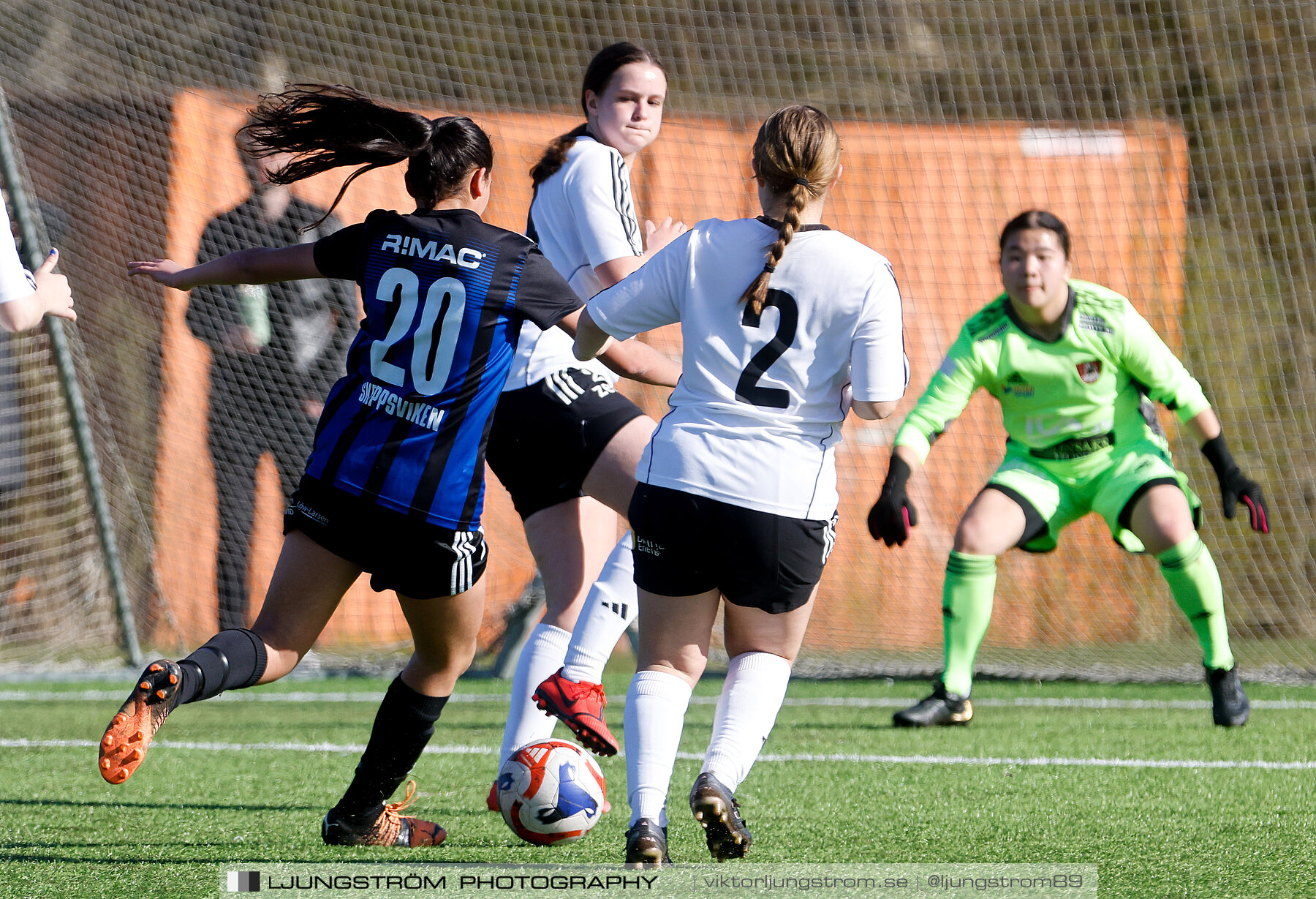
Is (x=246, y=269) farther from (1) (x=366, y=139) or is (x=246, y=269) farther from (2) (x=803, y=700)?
(2) (x=803, y=700)

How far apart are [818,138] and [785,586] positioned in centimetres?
84

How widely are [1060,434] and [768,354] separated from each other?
2.76m

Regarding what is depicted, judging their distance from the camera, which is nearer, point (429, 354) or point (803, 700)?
point (429, 354)

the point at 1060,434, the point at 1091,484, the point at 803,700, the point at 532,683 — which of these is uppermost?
the point at 1060,434

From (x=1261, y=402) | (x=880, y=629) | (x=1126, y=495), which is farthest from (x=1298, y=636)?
(x=1126, y=495)

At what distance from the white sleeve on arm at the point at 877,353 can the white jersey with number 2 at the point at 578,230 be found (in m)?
0.81

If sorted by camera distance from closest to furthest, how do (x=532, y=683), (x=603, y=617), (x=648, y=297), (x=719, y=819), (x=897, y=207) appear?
1. (x=719, y=819)
2. (x=648, y=297)
3. (x=603, y=617)
4. (x=532, y=683)
5. (x=897, y=207)

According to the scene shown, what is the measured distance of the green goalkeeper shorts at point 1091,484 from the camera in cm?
490

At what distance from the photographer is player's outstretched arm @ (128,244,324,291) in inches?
113

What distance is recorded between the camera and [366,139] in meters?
2.92

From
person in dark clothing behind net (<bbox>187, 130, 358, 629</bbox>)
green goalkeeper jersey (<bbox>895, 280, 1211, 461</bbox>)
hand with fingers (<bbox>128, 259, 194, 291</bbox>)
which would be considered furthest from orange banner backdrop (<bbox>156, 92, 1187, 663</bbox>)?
hand with fingers (<bbox>128, 259, 194, 291</bbox>)

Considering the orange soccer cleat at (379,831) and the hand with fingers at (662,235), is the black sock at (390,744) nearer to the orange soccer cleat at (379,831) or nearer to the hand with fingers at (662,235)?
the orange soccer cleat at (379,831)

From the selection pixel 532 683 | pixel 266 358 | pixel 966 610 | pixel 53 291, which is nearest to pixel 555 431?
pixel 532 683

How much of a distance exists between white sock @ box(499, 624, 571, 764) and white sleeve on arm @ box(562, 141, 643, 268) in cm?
91
